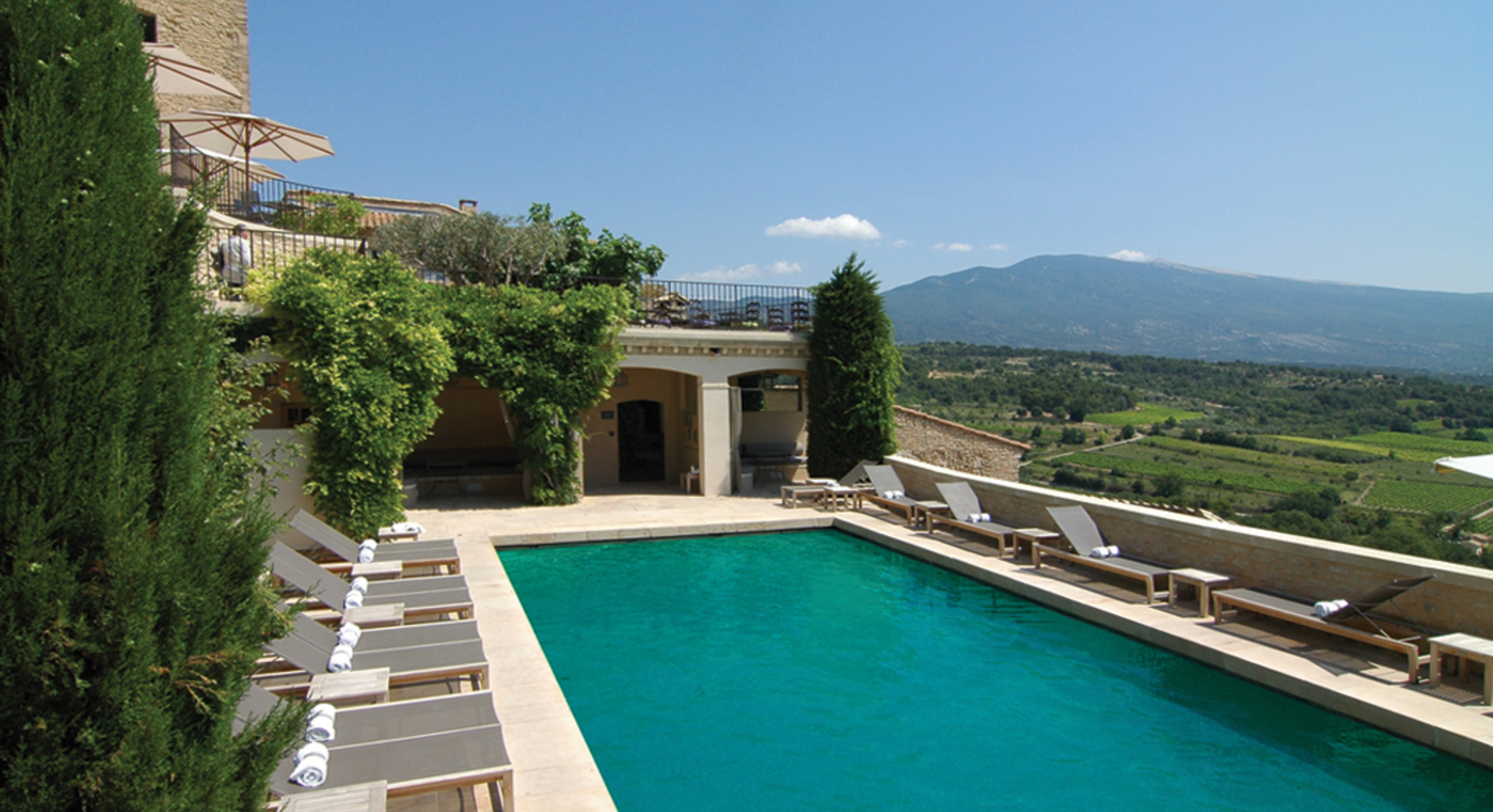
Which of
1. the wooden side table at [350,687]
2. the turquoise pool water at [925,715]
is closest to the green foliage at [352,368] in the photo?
the turquoise pool water at [925,715]

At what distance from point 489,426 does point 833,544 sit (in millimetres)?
10666

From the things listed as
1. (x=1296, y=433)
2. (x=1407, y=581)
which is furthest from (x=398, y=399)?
(x=1296, y=433)

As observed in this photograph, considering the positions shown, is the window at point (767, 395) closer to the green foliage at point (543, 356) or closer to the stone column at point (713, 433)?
the stone column at point (713, 433)

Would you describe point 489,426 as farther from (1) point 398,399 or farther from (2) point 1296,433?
(2) point 1296,433

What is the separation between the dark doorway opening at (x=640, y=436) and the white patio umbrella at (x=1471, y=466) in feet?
54.3

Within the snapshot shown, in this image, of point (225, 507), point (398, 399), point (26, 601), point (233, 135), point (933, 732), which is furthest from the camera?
point (233, 135)

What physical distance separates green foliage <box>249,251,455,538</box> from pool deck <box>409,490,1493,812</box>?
1415 mm

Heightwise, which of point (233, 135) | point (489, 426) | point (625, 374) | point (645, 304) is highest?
point (233, 135)

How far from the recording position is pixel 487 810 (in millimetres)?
4820

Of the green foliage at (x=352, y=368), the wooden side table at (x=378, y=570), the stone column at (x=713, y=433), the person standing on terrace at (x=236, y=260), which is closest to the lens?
the wooden side table at (x=378, y=570)

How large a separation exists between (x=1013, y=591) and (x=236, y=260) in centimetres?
1229

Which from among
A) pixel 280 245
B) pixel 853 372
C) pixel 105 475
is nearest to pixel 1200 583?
pixel 105 475

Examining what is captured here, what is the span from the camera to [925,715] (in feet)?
22.5

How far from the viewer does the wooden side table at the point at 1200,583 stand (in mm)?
8477
